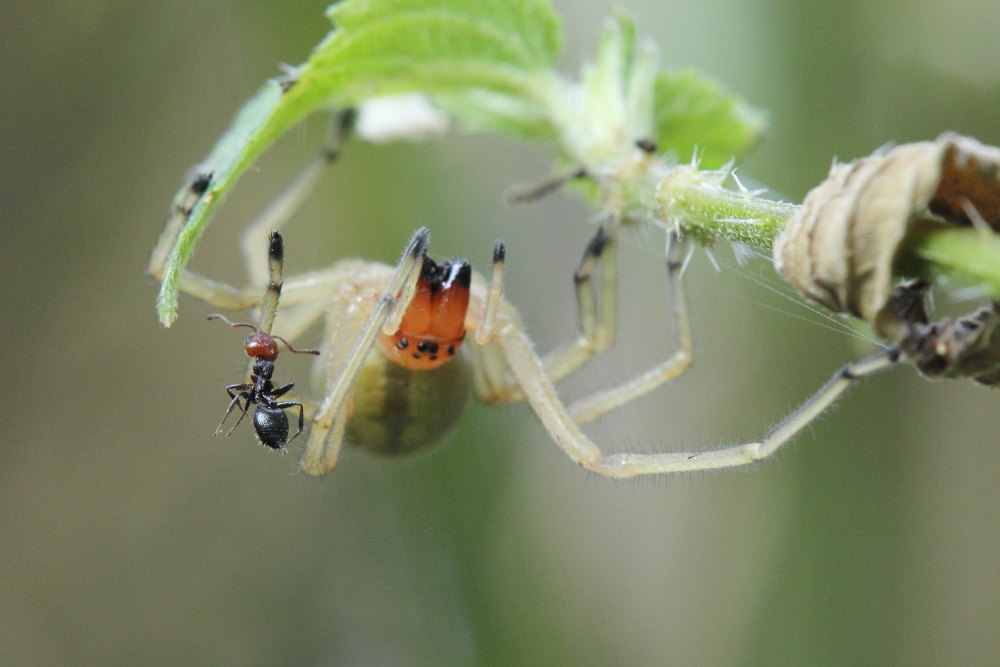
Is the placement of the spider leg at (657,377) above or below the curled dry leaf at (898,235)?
above

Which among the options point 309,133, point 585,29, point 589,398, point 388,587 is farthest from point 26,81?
point 388,587

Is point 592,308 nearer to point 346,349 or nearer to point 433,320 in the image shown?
point 433,320

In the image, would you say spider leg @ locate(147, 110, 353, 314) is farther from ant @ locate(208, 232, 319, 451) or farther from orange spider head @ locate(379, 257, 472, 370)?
orange spider head @ locate(379, 257, 472, 370)

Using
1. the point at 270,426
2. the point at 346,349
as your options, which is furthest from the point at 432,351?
the point at 270,426

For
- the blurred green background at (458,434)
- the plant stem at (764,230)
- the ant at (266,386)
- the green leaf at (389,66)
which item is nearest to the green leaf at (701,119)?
the green leaf at (389,66)

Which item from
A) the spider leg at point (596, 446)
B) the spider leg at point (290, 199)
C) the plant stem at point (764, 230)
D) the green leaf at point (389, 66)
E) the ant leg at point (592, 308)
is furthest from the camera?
the spider leg at point (290, 199)

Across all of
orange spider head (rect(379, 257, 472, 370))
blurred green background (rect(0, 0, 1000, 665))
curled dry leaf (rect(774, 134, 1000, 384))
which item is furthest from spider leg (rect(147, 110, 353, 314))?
curled dry leaf (rect(774, 134, 1000, 384))

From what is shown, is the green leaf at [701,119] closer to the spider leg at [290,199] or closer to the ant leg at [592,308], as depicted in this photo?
the ant leg at [592,308]
